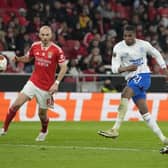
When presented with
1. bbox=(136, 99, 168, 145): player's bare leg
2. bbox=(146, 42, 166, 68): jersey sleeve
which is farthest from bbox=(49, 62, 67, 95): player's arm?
bbox=(146, 42, 166, 68): jersey sleeve

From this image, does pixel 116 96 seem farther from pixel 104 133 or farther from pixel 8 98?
pixel 104 133

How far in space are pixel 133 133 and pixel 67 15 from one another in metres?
10.7

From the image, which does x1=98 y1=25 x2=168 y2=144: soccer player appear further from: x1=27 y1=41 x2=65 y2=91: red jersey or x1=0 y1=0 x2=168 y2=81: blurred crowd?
x1=0 y1=0 x2=168 y2=81: blurred crowd

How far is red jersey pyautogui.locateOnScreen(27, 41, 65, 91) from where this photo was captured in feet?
47.4

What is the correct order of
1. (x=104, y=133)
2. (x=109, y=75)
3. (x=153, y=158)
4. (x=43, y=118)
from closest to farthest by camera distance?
(x=153, y=158), (x=104, y=133), (x=43, y=118), (x=109, y=75)

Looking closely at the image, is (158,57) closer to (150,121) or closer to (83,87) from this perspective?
(150,121)

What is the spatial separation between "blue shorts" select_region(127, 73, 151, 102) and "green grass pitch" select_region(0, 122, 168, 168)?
36.6 inches

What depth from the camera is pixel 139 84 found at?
1365 centimetres

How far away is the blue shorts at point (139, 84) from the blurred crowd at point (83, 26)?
8.80 meters

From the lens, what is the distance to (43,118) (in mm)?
14602

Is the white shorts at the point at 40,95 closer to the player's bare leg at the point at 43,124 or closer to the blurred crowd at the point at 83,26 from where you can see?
the player's bare leg at the point at 43,124

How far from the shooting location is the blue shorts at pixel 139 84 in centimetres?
1363

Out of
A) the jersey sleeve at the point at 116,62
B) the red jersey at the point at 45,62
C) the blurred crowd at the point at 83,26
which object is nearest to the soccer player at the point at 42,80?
the red jersey at the point at 45,62

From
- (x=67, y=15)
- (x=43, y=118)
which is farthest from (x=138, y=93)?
(x=67, y=15)
